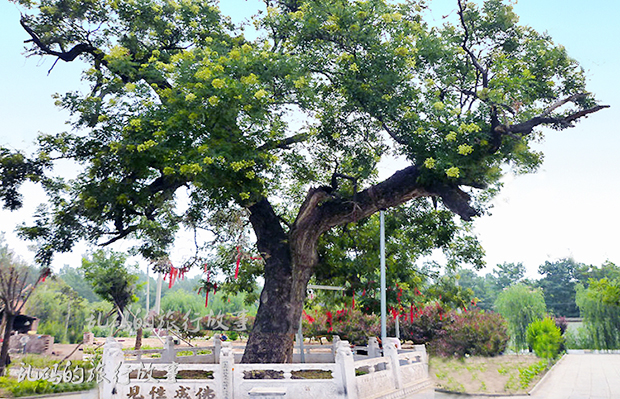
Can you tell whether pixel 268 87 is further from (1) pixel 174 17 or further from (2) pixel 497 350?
(2) pixel 497 350

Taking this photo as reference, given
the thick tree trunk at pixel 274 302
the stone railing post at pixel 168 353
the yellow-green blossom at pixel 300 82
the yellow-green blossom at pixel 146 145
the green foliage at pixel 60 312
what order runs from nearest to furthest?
the yellow-green blossom at pixel 146 145
the yellow-green blossom at pixel 300 82
the thick tree trunk at pixel 274 302
the stone railing post at pixel 168 353
the green foliage at pixel 60 312

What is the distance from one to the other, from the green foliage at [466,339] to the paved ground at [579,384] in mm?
2517

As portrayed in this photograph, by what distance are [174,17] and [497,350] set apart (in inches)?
688

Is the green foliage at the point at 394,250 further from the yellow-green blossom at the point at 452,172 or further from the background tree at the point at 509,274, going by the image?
the background tree at the point at 509,274

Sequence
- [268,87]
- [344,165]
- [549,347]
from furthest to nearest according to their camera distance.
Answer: [549,347], [344,165], [268,87]

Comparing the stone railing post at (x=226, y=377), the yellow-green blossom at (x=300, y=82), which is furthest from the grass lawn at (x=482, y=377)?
the yellow-green blossom at (x=300, y=82)

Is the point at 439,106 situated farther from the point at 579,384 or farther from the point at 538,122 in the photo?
the point at 579,384

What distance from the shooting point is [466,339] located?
61.3ft

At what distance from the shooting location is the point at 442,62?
10.8m

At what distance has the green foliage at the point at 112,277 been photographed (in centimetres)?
1995

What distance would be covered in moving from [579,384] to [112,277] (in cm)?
1709

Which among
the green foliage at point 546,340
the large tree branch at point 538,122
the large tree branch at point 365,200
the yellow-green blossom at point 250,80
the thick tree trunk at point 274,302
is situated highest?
the yellow-green blossom at point 250,80

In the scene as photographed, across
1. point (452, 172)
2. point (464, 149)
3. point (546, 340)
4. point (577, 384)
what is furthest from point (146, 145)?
point (546, 340)

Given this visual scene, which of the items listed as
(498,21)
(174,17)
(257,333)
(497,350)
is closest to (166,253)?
(257,333)
